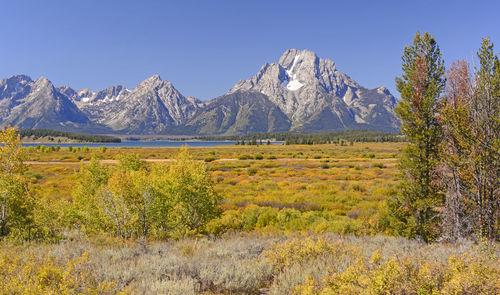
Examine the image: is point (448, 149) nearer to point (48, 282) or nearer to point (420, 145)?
point (420, 145)

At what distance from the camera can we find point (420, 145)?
36.4 ft

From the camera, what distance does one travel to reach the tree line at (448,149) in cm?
915

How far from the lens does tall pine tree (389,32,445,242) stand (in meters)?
10.9

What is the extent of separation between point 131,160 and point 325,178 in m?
26.6

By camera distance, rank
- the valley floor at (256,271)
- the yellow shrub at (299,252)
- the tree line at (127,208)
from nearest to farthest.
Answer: the valley floor at (256,271) < the yellow shrub at (299,252) < the tree line at (127,208)

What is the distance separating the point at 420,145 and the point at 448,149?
102cm

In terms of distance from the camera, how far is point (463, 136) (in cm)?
952

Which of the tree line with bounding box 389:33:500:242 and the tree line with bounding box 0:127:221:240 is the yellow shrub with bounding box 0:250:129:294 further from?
the tree line with bounding box 389:33:500:242

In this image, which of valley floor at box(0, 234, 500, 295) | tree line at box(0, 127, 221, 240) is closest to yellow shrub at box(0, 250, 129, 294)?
valley floor at box(0, 234, 500, 295)

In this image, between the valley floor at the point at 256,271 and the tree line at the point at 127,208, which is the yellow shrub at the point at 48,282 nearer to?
the valley floor at the point at 256,271

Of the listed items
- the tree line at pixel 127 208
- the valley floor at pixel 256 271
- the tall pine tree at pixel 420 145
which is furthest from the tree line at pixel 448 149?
the tree line at pixel 127 208

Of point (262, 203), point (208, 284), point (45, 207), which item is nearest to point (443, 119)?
point (208, 284)

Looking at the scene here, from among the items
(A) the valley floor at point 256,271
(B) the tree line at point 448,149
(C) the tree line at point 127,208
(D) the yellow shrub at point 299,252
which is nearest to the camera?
(A) the valley floor at point 256,271

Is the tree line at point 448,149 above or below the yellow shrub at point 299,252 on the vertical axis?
above
